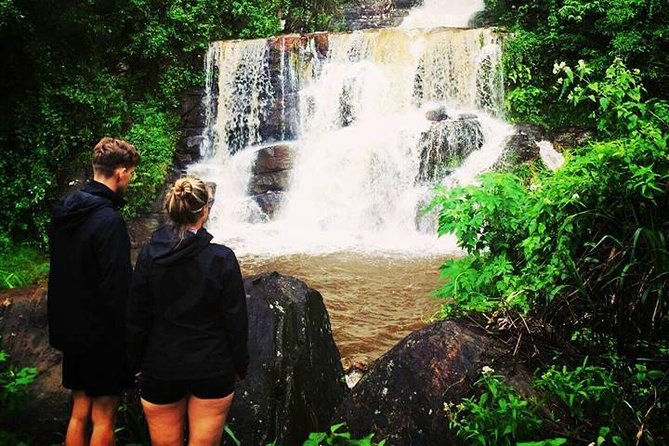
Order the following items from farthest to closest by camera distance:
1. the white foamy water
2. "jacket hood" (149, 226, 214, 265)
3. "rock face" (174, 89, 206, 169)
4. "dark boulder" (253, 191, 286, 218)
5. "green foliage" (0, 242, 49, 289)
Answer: the white foamy water
"rock face" (174, 89, 206, 169)
"dark boulder" (253, 191, 286, 218)
"green foliage" (0, 242, 49, 289)
"jacket hood" (149, 226, 214, 265)

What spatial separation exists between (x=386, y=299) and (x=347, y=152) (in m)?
5.38

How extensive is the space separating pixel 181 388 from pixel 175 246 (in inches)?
25.6

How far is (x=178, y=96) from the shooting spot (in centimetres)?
1292

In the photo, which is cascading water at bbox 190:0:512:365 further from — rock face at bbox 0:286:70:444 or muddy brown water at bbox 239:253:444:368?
rock face at bbox 0:286:70:444

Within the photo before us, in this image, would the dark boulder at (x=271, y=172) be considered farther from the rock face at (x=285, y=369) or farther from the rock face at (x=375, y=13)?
the rock face at (x=375, y=13)

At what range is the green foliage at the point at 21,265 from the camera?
8.26 meters

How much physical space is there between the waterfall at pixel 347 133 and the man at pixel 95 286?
677 centimetres

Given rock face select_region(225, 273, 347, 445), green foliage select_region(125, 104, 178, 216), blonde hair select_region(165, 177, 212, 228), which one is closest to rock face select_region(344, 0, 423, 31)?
green foliage select_region(125, 104, 178, 216)

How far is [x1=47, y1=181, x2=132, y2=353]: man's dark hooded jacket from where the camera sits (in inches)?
99.1

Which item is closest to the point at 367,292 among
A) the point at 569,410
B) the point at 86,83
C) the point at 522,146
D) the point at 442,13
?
the point at 569,410

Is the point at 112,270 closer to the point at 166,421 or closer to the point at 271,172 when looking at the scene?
the point at 166,421

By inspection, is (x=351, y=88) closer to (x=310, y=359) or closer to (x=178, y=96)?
(x=178, y=96)

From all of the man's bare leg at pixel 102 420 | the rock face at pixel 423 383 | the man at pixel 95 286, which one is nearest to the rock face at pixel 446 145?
the rock face at pixel 423 383

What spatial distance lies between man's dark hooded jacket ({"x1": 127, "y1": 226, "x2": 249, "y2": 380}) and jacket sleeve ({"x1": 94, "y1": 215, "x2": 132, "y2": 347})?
0.78 feet
